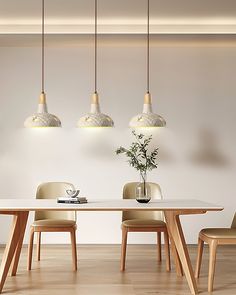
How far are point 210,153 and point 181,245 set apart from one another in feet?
7.97

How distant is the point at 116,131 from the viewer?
6.54m

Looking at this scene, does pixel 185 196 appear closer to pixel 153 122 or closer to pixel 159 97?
pixel 159 97

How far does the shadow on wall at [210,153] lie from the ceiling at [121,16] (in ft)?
4.21

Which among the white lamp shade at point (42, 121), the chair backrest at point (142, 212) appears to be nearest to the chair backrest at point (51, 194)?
the chair backrest at point (142, 212)

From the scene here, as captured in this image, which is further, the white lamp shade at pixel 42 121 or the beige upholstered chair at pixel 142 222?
the beige upholstered chair at pixel 142 222

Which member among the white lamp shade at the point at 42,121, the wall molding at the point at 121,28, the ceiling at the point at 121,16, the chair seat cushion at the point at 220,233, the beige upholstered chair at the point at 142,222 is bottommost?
the beige upholstered chair at the point at 142,222

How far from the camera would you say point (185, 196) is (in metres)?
6.48

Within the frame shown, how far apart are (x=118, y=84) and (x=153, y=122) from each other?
164cm

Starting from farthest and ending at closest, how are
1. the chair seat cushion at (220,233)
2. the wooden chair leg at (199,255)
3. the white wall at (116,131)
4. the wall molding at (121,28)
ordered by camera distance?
the white wall at (116,131)
the wall molding at (121,28)
the wooden chair leg at (199,255)
the chair seat cushion at (220,233)

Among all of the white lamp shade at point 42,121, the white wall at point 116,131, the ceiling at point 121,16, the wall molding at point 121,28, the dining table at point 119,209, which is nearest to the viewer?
the dining table at point 119,209

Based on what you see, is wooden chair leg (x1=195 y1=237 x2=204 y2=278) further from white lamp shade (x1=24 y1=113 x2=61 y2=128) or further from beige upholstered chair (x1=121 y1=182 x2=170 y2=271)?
white lamp shade (x1=24 y1=113 x2=61 y2=128)

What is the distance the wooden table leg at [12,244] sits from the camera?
4223 mm

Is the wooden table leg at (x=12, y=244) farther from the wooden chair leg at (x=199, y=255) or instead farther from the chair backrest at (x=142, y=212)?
the wooden chair leg at (x=199, y=255)

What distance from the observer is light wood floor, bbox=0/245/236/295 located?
13.8 ft
